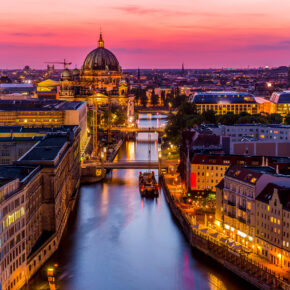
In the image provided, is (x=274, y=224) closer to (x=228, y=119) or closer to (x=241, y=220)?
(x=241, y=220)

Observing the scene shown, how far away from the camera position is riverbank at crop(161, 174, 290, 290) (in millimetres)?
21000

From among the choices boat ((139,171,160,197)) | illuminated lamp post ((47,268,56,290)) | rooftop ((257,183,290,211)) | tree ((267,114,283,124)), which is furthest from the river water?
tree ((267,114,283,124))

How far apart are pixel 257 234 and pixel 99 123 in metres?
48.3

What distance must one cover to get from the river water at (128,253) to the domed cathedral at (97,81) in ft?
143

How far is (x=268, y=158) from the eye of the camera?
32062mm

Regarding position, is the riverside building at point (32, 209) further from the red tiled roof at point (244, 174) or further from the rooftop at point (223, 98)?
the rooftop at point (223, 98)

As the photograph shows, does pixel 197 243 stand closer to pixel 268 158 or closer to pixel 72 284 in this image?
pixel 72 284

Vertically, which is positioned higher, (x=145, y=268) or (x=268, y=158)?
(x=268, y=158)

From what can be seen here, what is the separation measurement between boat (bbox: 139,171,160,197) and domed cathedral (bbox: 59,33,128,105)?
3842 centimetres

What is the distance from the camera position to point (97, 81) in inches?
3290

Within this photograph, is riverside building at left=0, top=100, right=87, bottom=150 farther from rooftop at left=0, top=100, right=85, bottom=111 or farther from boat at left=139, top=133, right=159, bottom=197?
boat at left=139, top=133, right=159, bottom=197

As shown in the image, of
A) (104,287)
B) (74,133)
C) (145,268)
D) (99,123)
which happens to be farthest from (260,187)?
(99,123)

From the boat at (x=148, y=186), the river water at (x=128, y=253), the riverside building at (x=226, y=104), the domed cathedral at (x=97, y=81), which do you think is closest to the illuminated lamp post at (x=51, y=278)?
the river water at (x=128, y=253)

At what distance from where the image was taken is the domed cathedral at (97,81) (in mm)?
78569
